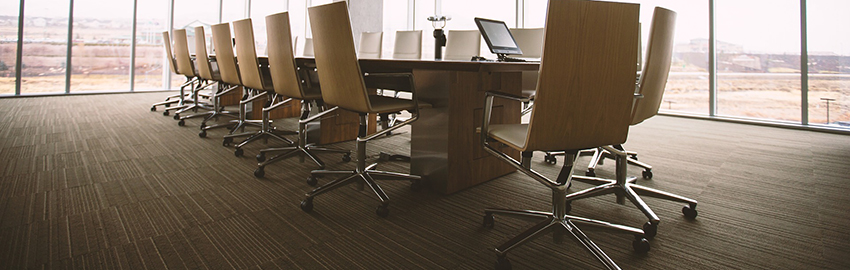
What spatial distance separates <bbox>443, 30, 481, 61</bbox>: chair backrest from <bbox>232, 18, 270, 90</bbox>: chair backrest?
182 cm

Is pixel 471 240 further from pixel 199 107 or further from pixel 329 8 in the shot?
pixel 199 107

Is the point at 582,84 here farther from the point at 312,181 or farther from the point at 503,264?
the point at 312,181

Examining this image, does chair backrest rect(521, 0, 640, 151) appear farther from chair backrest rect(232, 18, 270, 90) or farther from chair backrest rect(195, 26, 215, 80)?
chair backrest rect(195, 26, 215, 80)

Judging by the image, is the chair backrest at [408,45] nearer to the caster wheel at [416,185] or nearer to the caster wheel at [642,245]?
the caster wheel at [416,185]

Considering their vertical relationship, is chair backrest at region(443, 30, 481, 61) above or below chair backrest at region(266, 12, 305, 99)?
above

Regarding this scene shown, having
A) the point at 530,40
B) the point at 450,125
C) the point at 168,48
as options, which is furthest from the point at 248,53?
the point at 168,48

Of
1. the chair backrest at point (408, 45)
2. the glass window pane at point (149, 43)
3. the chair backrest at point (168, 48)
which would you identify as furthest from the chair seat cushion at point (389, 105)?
the glass window pane at point (149, 43)

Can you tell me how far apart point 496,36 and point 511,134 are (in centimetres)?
137

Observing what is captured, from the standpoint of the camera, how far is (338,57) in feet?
6.87

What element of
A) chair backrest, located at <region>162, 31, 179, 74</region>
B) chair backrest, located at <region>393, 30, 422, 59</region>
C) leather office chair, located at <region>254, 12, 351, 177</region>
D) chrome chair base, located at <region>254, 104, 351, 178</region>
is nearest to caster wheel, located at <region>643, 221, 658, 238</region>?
leather office chair, located at <region>254, 12, 351, 177</region>

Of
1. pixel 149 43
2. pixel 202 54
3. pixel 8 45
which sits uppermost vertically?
pixel 149 43

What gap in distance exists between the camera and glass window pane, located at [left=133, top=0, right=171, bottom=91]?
8.67m

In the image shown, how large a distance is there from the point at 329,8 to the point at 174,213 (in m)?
1.19

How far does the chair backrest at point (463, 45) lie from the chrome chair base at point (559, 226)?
8.89 feet
